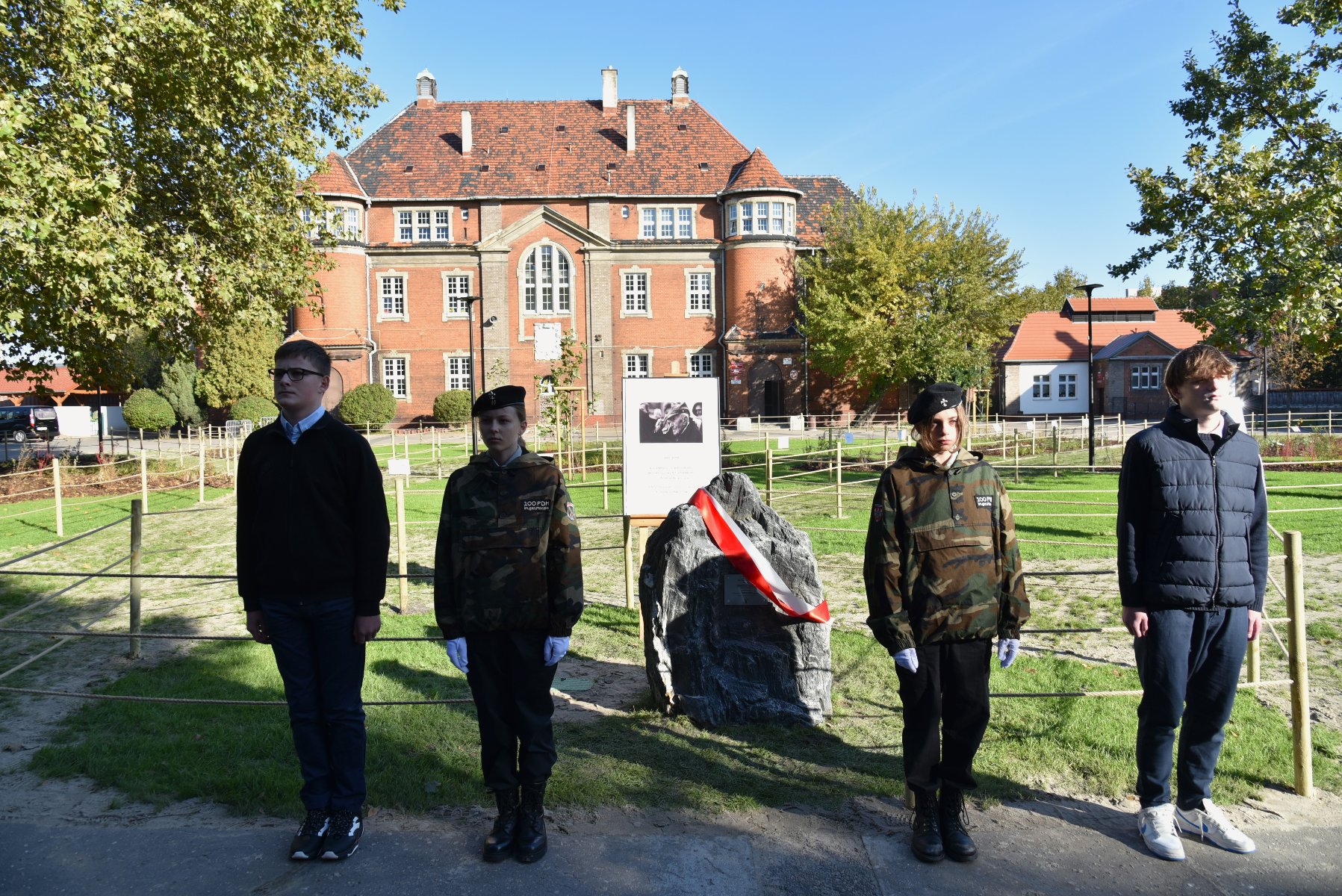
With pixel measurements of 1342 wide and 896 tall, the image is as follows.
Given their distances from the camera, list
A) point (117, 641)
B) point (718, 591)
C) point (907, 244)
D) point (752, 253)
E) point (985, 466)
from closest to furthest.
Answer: point (985, 466) < point (718, 591) < point (117, 641) < point (907, 244) < point (752, 253)

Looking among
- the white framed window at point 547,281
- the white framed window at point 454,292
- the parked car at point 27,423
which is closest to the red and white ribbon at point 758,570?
the white framed window at point 547,281

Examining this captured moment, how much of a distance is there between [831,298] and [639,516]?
113ft

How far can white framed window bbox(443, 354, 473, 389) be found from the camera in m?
45.4

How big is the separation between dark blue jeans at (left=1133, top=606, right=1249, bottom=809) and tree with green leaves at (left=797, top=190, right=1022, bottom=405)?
36.8 metres

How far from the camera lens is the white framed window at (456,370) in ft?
149

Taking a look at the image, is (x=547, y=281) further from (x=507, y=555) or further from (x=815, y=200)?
(x=507, y=555)

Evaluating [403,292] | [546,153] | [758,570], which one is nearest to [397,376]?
[403,292]

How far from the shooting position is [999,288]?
4234cm

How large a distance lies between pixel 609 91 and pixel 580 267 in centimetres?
1014

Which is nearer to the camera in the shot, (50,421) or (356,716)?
(356,716)

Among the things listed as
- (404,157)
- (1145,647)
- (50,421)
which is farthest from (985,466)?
(50,421)

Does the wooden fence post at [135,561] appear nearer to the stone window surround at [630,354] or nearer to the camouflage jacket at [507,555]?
the camouflage jacket at [507,555]

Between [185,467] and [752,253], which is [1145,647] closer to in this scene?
[185,467]

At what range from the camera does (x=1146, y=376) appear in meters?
52.4
